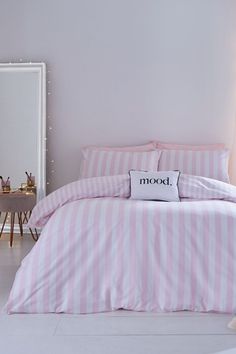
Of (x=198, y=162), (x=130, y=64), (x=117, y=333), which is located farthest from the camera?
(x=130, y=64)

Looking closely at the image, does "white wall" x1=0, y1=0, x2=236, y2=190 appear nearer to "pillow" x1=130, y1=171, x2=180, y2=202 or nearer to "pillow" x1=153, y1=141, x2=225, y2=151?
"pillow" x1=153, y1=141, x2=225, y2=151

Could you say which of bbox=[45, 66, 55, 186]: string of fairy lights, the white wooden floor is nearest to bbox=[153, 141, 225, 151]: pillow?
bbox=[45, 66, 55, 186]: string of fairy lights

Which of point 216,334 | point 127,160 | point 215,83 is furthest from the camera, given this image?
point 215,83

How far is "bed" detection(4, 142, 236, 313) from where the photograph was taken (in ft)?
8.61

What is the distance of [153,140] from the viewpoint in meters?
4.40

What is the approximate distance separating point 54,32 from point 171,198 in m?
2.05

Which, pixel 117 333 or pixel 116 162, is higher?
pixel 116 162

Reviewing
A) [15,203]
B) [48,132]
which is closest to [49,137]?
[48,132]

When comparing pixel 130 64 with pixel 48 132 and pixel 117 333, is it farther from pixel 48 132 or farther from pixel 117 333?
pixel 117 333

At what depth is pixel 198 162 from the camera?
399 centimetres

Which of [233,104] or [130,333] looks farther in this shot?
[233,104]

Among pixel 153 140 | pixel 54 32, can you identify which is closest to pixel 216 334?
pixel 153 140

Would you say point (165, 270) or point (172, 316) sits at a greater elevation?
point (165, 270)

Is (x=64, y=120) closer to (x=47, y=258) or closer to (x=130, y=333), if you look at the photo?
(x=47, y=258)
